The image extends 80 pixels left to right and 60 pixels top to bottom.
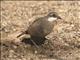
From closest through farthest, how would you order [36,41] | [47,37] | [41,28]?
[41,28] < [36,41] < [47,37]

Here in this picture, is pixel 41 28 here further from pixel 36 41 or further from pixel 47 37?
pixel 47 37

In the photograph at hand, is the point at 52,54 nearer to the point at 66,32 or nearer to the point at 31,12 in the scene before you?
the point at 66,32

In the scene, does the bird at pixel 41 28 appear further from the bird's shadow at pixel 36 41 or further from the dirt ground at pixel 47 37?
the dirt ground at pixel 47 37

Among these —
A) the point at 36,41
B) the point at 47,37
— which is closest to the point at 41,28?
the point at 36,41

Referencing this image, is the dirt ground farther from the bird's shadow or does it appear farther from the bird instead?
the bird

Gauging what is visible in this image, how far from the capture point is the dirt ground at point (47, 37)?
6.50 metres

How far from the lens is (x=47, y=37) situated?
281 inches

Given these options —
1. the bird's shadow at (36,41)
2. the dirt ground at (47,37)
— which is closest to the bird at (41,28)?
the bird's shadow at (36,41)

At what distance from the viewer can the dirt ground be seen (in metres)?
6.50

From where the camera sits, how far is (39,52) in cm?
659

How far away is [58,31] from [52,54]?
3.44 ft

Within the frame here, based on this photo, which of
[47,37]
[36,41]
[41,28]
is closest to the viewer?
[41,28]

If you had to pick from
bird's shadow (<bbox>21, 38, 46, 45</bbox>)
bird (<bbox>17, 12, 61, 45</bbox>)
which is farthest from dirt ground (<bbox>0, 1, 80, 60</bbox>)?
bird (<bbox>17, 12, 61, 45</bbox>)

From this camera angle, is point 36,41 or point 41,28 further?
point 36,41
